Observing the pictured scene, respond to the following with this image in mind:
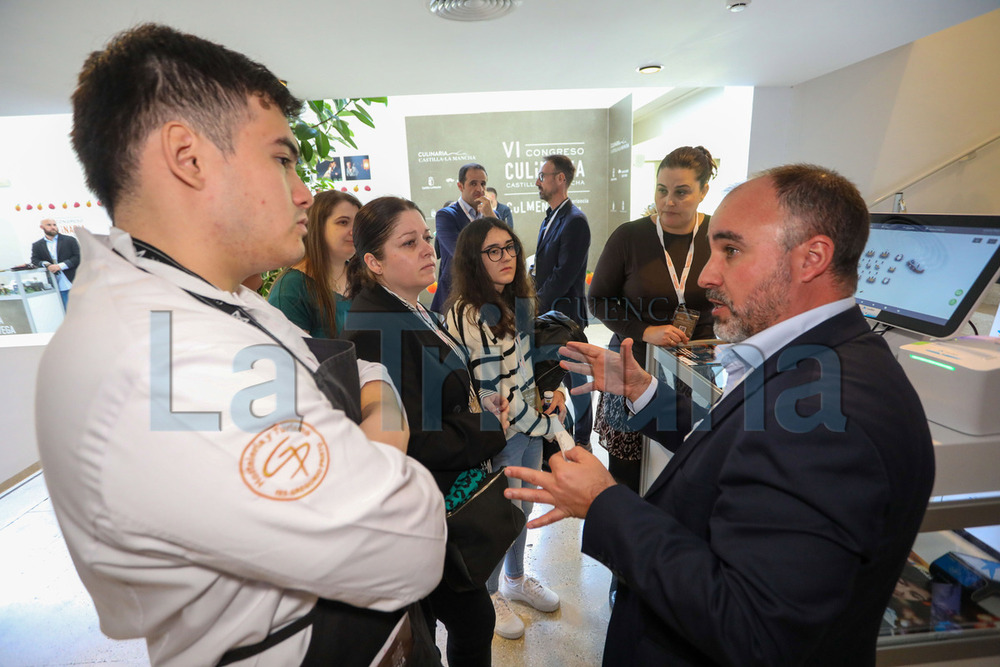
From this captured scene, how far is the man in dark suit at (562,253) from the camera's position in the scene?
344 centimetres

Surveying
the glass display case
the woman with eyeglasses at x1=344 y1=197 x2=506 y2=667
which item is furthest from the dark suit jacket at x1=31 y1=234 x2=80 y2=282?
the woman with eyeglasses at x1=344 y1=197 x2=506 y2=667

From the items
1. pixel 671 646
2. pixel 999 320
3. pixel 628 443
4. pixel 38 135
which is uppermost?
pixel 38 135

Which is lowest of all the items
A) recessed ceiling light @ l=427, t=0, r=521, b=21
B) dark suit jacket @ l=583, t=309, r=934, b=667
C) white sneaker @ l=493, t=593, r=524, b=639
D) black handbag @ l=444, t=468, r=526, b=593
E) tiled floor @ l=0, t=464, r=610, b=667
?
tiled floor @ l=0, t=464, r=610, b=667

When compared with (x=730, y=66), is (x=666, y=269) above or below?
below

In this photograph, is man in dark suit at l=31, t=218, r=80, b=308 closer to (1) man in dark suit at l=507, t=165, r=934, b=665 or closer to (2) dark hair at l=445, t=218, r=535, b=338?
(2) dark hair at l=445, t=218, r=535, b=338

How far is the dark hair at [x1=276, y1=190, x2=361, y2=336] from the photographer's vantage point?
82.0 inches

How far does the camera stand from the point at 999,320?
1.64m

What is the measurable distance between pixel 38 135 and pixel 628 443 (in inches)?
227

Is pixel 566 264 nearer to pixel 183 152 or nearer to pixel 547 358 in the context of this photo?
pixel 547 358

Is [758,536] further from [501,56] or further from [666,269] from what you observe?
[501,56]

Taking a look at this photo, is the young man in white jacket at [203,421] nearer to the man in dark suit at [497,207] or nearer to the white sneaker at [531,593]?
the white sneaker at [531,593]

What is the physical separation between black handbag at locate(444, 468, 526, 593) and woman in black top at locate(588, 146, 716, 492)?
52.2 inches

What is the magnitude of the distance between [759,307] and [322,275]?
182 cm

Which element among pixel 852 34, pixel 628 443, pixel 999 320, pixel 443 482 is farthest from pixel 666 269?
pixel 852 34
